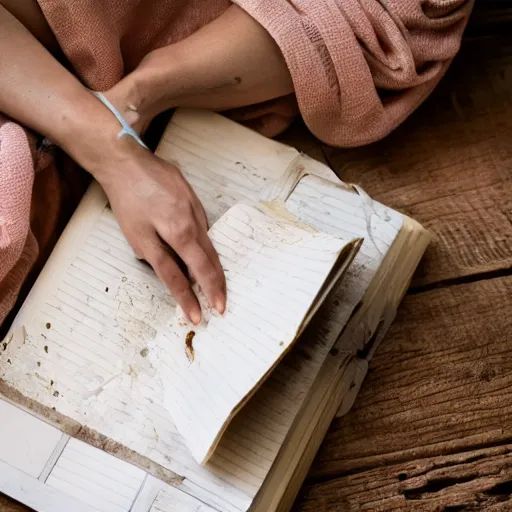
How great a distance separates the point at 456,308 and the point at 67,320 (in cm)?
38

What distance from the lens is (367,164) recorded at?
0.75m

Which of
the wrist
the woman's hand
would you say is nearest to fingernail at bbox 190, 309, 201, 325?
the woman's hand

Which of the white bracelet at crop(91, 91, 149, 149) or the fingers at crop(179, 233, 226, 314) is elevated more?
the white bracelet at crop(91, 91, 149, 149)

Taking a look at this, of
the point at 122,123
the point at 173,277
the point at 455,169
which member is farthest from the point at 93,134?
the point at 455,169

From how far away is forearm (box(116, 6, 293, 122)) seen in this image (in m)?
0.65

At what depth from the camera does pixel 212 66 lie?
2.16ft

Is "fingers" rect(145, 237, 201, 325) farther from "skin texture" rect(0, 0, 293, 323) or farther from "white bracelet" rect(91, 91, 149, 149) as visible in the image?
"white bracelet" rect(91, 91, 149, 149)

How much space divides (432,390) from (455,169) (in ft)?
0.77

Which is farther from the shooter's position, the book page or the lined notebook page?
the book page

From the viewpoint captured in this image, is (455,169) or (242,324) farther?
(455,169)

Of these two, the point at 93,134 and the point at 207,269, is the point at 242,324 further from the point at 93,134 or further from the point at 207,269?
the point at 93,134

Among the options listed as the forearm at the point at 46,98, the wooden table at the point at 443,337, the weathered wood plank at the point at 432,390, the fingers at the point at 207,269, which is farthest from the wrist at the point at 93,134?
the weathered wood plank at the point at 432,390

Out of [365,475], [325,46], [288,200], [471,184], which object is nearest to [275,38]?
[325,46]

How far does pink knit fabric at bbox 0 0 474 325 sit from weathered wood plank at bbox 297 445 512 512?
328 mm
